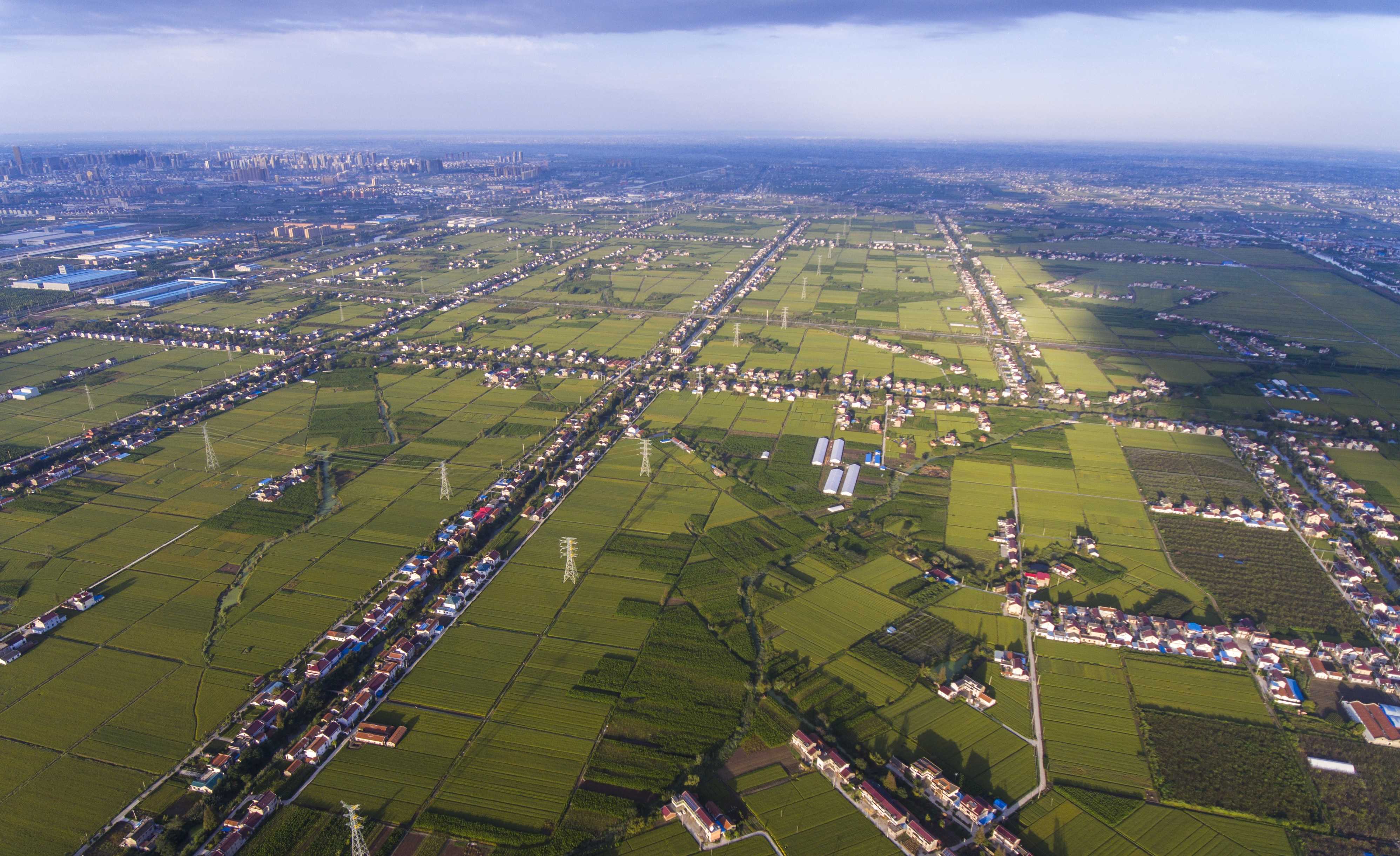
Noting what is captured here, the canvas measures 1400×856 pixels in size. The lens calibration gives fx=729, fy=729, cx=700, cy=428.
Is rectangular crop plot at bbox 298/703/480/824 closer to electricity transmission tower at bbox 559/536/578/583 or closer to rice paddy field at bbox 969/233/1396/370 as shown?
electricity transmission tower at bbox 559/536/578/583

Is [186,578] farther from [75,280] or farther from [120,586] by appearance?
[75,280]

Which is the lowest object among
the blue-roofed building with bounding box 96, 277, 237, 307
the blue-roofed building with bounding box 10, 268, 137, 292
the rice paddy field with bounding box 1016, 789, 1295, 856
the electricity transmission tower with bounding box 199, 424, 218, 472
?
the rice paddy field with bounding box 1016, 789, 1295, 856

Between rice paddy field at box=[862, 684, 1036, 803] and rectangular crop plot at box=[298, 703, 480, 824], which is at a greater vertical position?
rice paddy field at box=[862, 684, 1036, 803]

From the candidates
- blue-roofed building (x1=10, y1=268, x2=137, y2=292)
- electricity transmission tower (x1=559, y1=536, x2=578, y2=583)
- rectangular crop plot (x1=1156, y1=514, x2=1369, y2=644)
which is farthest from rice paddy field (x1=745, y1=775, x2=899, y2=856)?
blue-roofed building (x1=10, y1=268, x2=137, y2=292)

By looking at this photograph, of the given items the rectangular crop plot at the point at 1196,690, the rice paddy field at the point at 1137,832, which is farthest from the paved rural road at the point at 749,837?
the rectangular crop plot at the point at 1196,690

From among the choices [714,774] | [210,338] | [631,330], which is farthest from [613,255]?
[714,774]

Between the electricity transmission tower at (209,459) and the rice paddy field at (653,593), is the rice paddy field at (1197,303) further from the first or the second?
the electricity transmission tower at (209,459)

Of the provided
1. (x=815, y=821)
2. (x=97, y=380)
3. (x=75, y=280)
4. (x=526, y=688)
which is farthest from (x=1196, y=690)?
(x=75, y=280)

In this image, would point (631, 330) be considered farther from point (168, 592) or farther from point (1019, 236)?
point (1019, 236)
